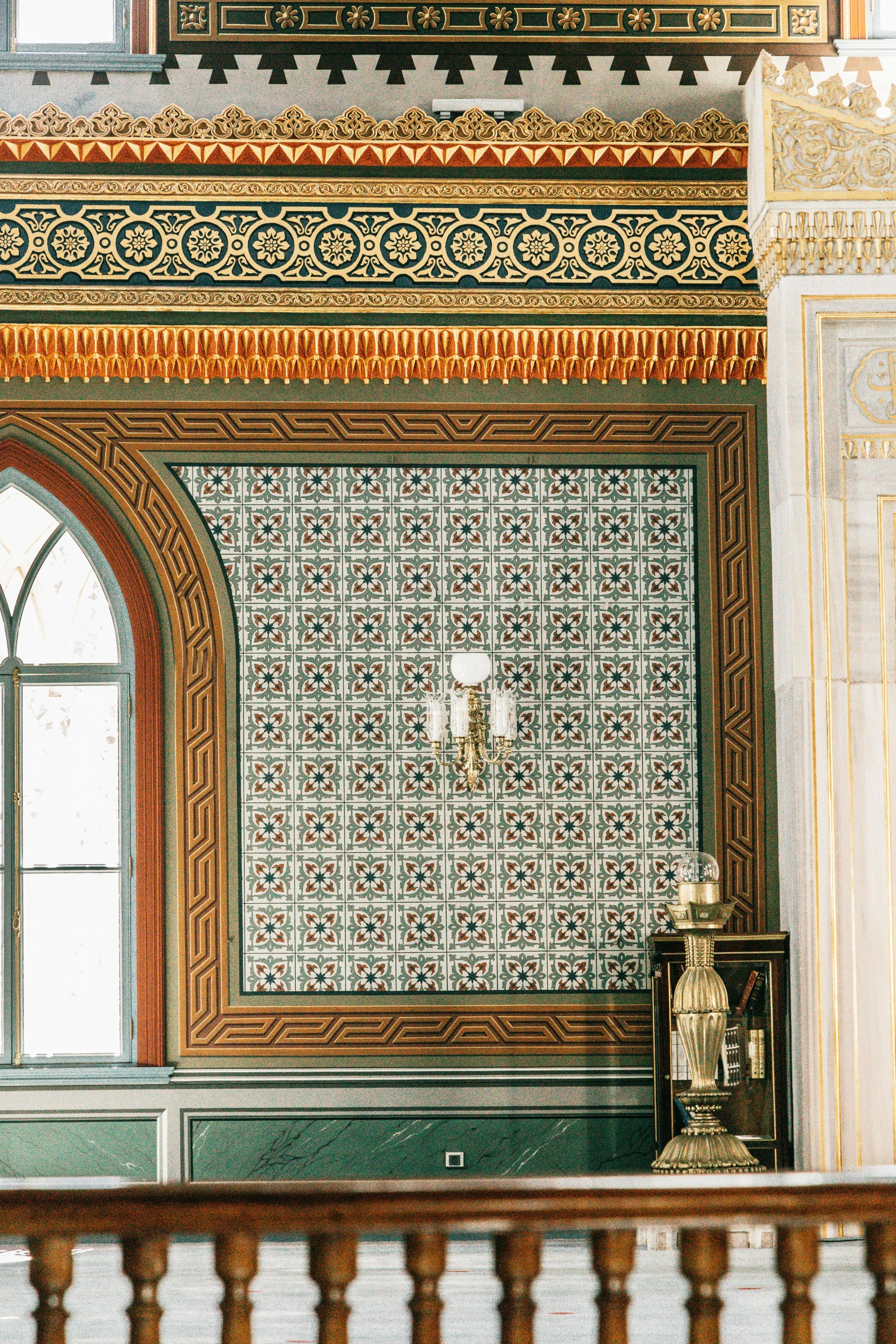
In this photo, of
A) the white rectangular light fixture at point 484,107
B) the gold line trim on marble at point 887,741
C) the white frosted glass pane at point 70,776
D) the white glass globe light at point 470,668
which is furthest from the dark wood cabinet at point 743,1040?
the white rectangular light fixture at point 484,107

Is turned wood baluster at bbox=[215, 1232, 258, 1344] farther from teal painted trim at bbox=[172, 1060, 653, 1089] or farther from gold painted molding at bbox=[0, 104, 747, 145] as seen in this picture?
gold painted molding at bbox=[0, 104, 747, 145]

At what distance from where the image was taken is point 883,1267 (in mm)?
2092

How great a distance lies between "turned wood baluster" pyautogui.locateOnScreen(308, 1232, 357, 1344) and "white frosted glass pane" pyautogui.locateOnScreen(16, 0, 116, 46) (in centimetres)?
559

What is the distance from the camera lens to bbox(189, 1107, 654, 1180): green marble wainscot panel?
5922 millimetres

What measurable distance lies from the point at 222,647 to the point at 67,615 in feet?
2.21

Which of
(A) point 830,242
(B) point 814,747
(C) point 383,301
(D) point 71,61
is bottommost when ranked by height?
(B) point 814,747

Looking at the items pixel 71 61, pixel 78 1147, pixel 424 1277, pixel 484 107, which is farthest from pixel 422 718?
pixel 424 1277

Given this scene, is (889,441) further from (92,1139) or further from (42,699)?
(92,1139)

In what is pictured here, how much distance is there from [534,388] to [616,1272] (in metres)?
4.66

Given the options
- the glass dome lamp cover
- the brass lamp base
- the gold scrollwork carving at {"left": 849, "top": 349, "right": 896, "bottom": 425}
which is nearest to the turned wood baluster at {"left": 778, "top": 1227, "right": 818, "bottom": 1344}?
the brass lamp base

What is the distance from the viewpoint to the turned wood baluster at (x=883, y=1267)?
2.08 metres

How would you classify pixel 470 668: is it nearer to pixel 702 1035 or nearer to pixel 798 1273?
pixel 702 1035

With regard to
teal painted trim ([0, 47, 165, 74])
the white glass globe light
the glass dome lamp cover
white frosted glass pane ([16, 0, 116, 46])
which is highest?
white frosted glass pane ([16, 0, 116, 46])

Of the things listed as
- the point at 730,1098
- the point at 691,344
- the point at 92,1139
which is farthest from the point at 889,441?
the point at 92,1139
